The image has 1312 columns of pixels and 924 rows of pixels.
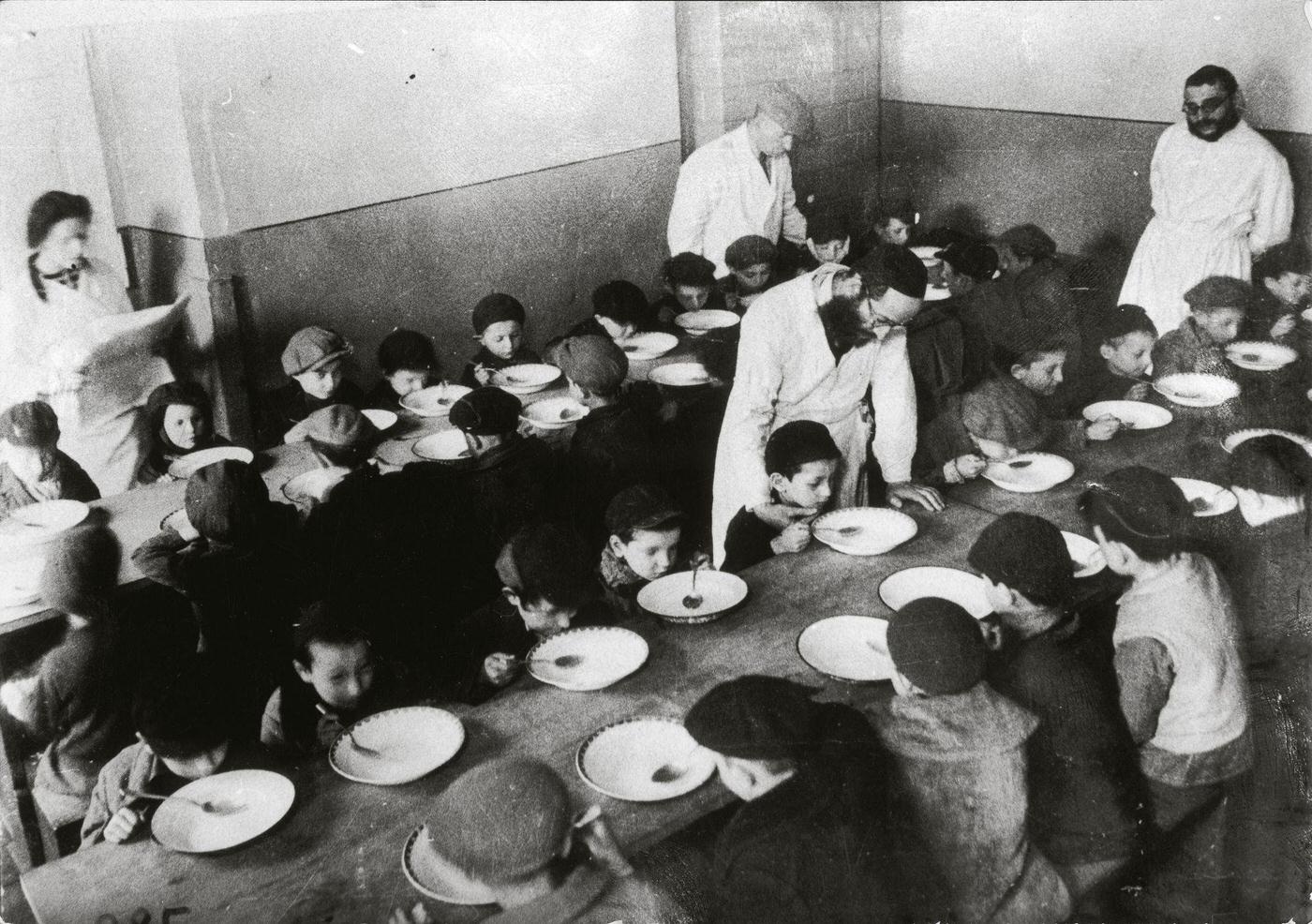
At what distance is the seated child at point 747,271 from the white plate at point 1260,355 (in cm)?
176

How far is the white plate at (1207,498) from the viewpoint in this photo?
108 inches

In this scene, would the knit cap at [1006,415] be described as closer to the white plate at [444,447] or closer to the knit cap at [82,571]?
the white plate at [444,447]

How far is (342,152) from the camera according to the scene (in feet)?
10.8

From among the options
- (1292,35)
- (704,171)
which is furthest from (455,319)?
(1292,35)

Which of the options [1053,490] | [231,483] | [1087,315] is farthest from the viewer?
[1087,315]

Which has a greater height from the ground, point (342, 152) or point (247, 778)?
point (342, 152)

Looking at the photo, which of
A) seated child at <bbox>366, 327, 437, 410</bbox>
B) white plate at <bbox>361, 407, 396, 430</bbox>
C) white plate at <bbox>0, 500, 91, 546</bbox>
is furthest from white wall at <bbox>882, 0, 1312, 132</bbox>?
white plate at <bbox>0, 500, 91, 546</bbox>

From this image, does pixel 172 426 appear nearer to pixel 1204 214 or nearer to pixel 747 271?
pixel 747 271

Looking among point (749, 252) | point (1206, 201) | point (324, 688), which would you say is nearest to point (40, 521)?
point (324, 688)

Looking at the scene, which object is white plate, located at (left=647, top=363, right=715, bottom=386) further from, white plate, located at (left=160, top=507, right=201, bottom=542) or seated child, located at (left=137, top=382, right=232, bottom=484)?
white plate, located at (left=160, top=507, right=201, bottom=542)

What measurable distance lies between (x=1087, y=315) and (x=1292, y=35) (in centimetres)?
136

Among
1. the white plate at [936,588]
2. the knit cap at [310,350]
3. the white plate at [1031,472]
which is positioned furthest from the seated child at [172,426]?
the white plate at [1031,472]

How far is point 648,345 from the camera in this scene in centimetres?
401

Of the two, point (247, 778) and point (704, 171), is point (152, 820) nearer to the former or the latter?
point (247, 778)
